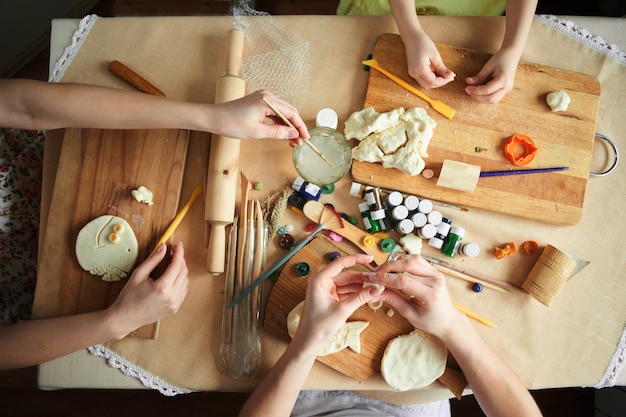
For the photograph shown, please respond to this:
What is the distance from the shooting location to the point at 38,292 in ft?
3.46

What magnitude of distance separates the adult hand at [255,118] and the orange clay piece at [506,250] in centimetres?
51

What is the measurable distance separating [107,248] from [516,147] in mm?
921

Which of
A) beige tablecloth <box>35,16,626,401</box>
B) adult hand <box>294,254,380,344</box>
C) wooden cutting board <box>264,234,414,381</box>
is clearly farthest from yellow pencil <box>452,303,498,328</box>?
adult hand <box>294,254,380,344</box>

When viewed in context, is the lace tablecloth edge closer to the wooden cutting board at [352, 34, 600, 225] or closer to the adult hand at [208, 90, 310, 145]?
the wooden cutting board at [352, 34, 600, 225]

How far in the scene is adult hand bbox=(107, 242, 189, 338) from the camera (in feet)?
3.28

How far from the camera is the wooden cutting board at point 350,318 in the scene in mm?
1045

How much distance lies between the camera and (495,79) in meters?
1.04

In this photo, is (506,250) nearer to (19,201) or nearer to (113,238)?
(113,238)

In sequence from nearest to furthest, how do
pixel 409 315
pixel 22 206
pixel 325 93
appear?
pixel 409 315 < pixel 325 93 < pixel 22 206

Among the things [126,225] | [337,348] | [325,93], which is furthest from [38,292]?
[325,93]

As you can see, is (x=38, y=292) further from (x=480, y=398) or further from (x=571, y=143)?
(x=571, y=143)

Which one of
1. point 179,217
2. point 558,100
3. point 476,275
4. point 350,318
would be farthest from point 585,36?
point 179,217

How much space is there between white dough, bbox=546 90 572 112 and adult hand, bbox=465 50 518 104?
88 millimetres

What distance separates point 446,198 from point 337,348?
1.33 feet
